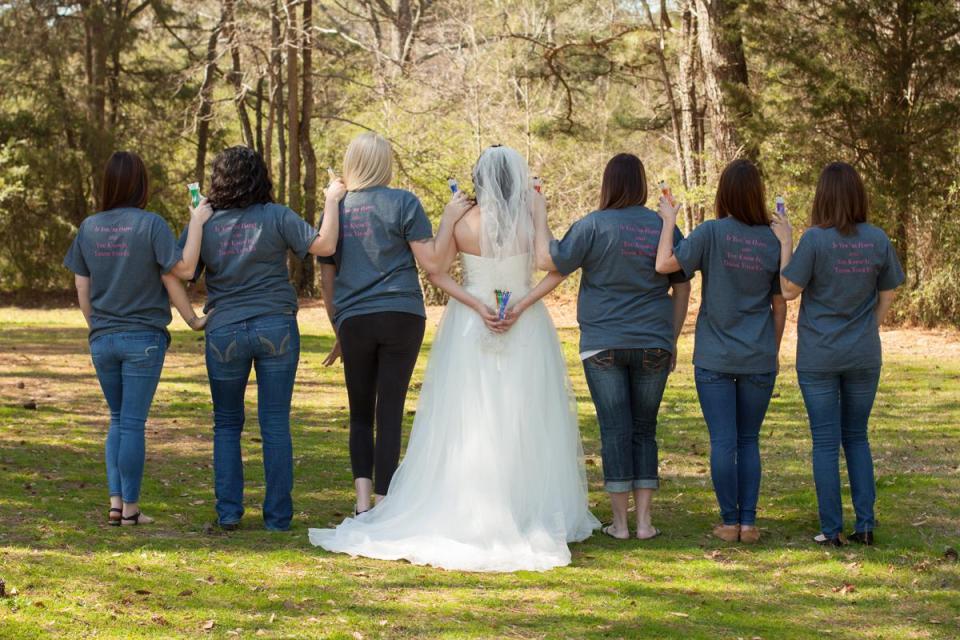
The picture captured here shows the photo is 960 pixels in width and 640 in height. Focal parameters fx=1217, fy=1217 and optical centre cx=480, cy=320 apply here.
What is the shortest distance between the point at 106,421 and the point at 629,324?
593 cm

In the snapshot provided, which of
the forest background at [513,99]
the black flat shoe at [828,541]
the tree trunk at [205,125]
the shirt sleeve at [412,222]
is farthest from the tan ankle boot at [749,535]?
the tree trunk at [205,125]

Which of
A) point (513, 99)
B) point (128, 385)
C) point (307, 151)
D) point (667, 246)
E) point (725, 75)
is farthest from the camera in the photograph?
point (307, 151)

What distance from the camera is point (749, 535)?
607 centimetres

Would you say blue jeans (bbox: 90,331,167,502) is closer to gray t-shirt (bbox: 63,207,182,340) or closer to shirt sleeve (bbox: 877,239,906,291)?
gray t-shirt (bbox: 63,207,182,340)

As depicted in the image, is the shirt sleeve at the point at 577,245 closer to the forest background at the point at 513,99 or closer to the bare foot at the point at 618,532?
Answer: the bare foot at the point at 618,532

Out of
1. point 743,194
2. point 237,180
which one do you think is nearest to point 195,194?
point 237,180

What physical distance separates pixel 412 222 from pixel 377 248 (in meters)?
0.22

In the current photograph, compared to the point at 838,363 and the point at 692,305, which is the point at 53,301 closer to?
the point at 692,305

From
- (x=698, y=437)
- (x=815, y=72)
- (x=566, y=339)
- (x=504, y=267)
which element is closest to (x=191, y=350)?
(x=566, y=339)

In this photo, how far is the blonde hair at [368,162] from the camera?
6.05 meters

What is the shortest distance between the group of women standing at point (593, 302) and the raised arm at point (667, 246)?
0.01 meters

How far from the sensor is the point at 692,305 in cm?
2462

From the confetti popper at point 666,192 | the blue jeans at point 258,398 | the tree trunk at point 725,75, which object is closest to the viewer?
the confetti popper at point 666,192

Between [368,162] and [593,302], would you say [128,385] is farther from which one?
[593,302]
